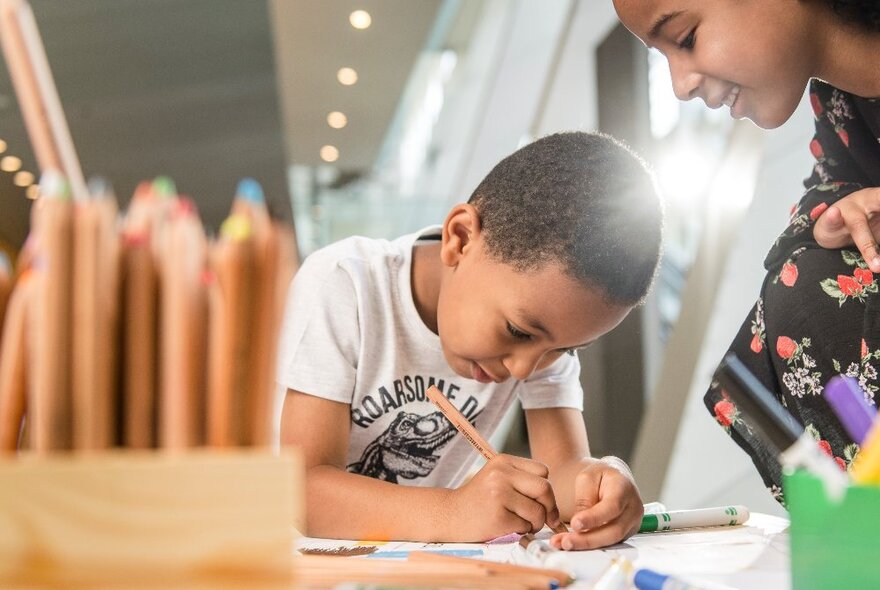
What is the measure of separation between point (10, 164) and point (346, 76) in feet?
7.11

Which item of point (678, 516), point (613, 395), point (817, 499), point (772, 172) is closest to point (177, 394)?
point (817, 499)

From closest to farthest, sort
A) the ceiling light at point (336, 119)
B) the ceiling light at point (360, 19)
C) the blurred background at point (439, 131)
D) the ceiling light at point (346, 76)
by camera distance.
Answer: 1. the blurred background at point (439, 131)
2. the ceiling light at point (360, 19)
3. the ceiling light at point (346, 76)
4. the ceiling light at point (336, 119)

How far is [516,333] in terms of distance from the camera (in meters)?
0.66

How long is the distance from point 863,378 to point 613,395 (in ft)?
5.35

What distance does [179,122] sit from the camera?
2271 millimetres

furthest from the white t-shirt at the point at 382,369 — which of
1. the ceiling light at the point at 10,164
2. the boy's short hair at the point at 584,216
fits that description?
the ceiling light at the point at 10,164

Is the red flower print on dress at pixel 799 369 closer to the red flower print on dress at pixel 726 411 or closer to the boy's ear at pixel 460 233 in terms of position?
the red flower print on dress at pixel 726 411

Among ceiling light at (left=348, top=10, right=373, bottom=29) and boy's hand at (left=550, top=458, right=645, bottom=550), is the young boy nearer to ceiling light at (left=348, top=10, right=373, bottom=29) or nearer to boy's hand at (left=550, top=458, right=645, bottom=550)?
boy's hand at (left=550, top=458, right=645, bottom=550)

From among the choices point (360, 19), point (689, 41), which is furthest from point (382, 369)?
point (360, 19)

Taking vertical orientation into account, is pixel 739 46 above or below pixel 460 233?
above

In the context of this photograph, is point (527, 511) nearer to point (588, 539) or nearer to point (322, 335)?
point (588, 539)

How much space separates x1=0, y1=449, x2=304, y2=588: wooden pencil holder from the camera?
0.69 ft

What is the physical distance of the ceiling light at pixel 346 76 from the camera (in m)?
3.28

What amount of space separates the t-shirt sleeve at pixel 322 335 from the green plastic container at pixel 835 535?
0.46 metres
